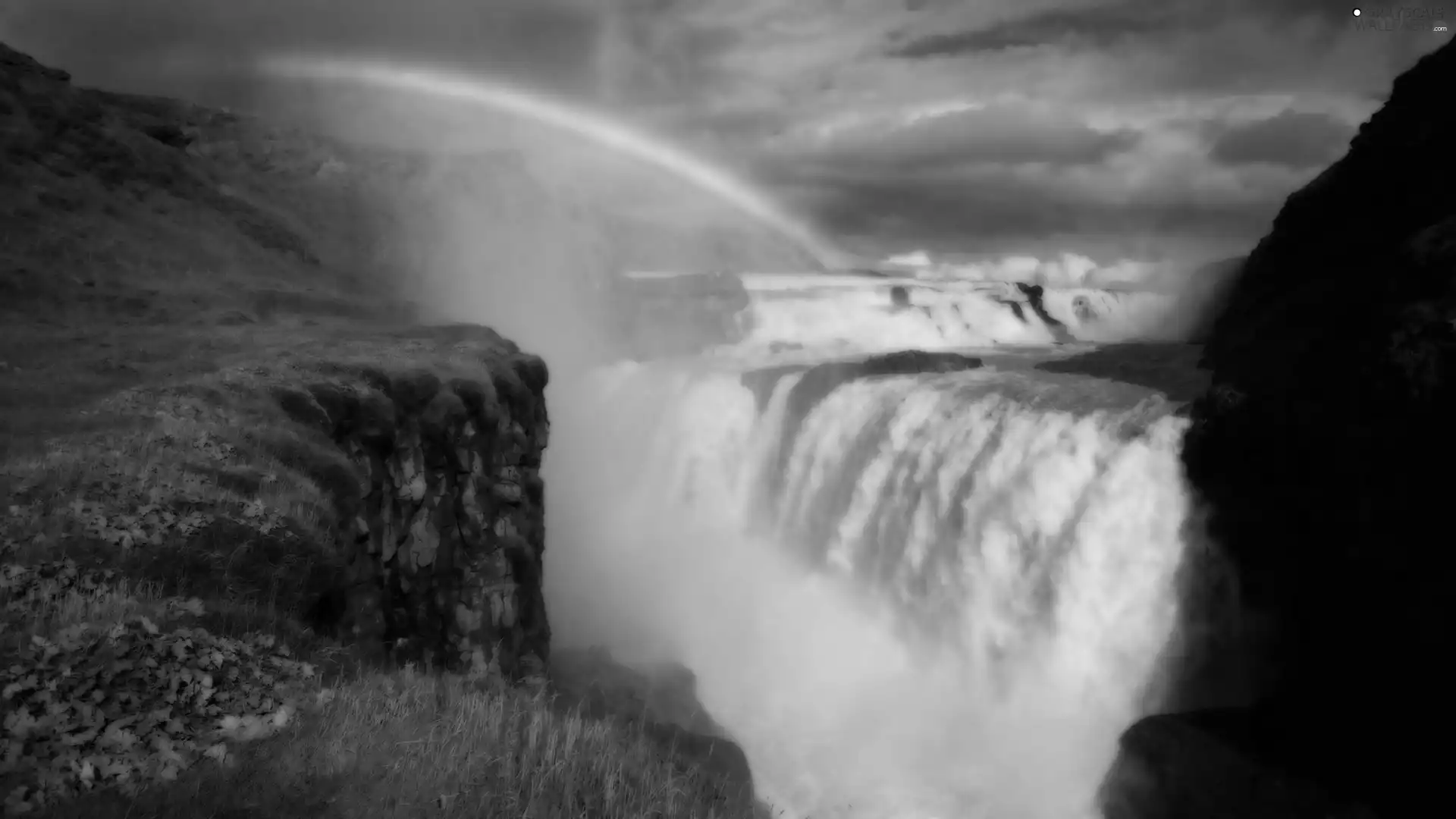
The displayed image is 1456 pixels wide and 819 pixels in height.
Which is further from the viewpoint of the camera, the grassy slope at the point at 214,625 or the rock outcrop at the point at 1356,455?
the rock outcrop at the point at 1356,455

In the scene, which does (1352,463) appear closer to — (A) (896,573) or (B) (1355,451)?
(B) (1355,451)

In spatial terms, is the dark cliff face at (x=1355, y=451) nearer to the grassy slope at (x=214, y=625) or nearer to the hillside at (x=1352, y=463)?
the hillside at (x=1352, y=463)

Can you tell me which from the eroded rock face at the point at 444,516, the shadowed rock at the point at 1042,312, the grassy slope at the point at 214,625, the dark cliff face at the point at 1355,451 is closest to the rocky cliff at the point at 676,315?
the shadowed rock at the point at 1042,312

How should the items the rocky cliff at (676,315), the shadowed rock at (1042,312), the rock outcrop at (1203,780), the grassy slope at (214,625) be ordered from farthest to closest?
the rocky cliff at (676,315)
the shadowed rock at (1042,312)
the rock outcrop at (1203,780)
the grassy slope at (214,625)

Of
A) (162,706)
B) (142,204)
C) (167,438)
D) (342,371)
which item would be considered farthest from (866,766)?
(142,204)

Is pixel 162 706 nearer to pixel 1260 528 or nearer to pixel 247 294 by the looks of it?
pixel 1260 528

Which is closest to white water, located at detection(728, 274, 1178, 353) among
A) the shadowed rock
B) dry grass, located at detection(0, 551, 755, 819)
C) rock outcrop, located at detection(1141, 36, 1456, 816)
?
the shadowed rock
